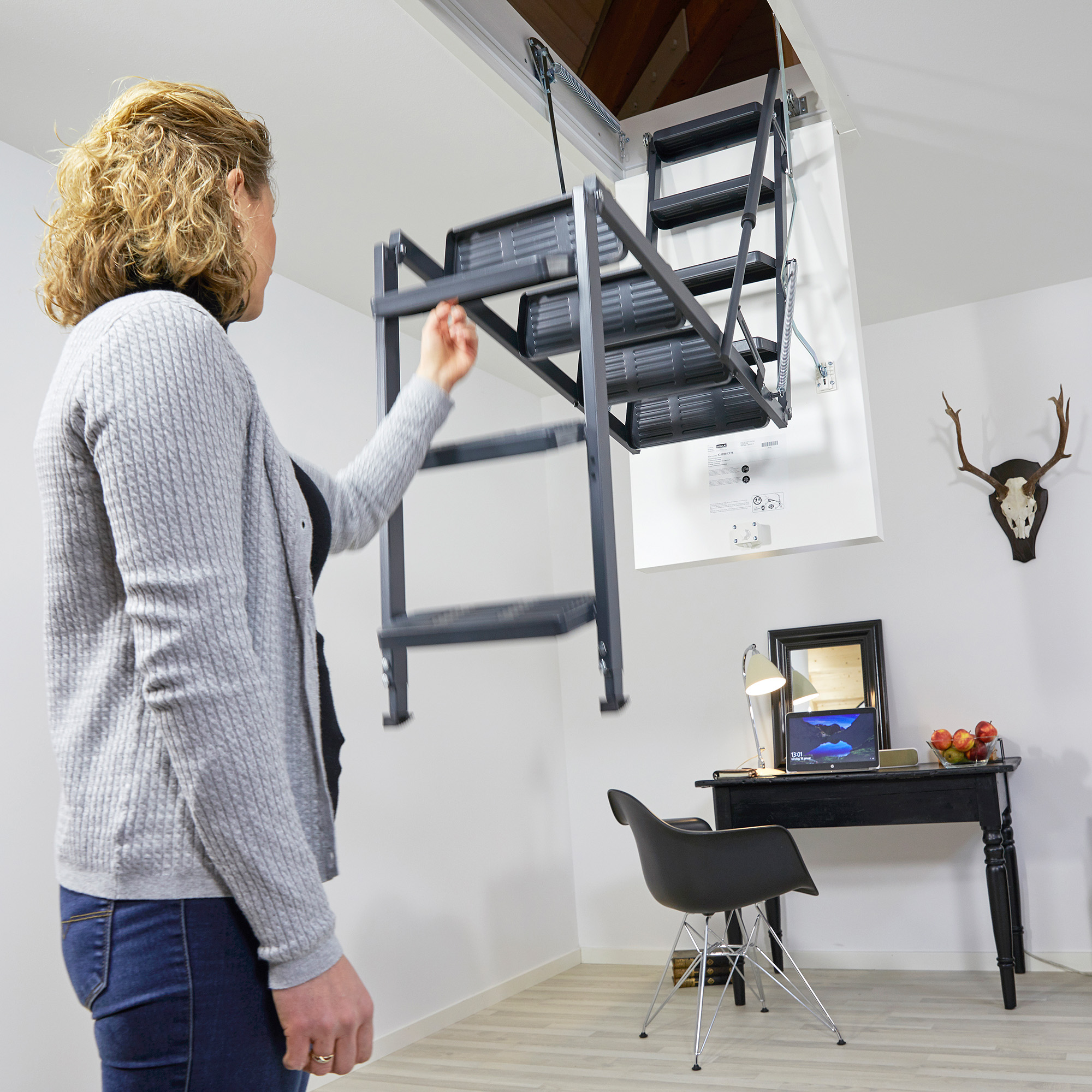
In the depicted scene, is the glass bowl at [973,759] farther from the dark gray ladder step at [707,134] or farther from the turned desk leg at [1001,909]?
the dark gray ladder step at [707,134]

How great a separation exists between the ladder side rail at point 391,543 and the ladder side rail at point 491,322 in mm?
28

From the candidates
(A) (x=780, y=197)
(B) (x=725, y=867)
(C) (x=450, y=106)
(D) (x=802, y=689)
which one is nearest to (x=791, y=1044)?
(B) (x=725, y=867)

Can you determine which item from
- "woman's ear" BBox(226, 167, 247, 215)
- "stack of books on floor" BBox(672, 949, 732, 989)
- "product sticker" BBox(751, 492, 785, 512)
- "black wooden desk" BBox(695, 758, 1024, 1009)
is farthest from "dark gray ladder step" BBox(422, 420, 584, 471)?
"stack of books on floor" BBox(672, 949, 732, 989)

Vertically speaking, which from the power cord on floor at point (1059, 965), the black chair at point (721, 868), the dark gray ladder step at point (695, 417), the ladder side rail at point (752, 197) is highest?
the ladder side rail at point (752, 197)

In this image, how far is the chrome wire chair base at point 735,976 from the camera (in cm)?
332

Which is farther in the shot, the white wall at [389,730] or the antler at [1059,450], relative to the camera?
the antler at [1059,450]

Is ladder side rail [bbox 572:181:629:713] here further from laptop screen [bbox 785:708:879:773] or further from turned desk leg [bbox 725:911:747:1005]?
laptop screen [bbox 785:708:879:773]

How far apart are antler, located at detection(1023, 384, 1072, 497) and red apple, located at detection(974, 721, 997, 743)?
0.95 metres

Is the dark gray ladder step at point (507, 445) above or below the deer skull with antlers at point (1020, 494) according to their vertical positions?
below

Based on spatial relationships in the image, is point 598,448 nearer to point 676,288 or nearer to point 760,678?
point 676,288

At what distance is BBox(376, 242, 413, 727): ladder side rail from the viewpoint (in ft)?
4.30

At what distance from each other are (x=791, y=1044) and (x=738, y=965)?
0.61 meters

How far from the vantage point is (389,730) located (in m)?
3.42

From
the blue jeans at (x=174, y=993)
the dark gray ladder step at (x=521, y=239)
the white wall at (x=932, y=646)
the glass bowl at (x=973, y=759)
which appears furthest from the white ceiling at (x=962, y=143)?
the blue jeans at (x=174, y=993)
